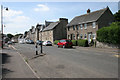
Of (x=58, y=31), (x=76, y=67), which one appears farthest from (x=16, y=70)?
(x=58, y=31)

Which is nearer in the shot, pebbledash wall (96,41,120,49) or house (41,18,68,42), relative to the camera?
pebbledash wall (96,41,120,49)

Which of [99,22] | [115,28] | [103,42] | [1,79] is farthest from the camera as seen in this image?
[99,22]

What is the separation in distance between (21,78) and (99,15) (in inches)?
1140

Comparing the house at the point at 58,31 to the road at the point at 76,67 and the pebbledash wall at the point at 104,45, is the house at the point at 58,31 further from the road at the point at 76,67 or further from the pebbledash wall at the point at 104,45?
the road at the point at 76,67

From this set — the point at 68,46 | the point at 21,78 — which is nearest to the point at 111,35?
the point at 68,46

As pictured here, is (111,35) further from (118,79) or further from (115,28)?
(118,79)

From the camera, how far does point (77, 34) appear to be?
123 ft

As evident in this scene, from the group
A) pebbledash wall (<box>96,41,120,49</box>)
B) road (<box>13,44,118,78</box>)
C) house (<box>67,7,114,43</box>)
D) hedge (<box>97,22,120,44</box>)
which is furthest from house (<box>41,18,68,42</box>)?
road (<box>13,44,118,78</box>)

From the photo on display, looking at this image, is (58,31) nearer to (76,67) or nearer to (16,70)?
(76,67)

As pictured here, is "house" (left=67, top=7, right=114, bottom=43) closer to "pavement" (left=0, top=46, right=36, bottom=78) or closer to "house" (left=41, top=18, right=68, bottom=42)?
"house" (left=41, top=18, right=68, bottom=42)

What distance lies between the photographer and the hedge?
21.5 m

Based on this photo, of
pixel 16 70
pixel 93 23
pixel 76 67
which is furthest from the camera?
pixel 93 23

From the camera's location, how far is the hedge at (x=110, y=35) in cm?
2145

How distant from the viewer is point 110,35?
893 inches
